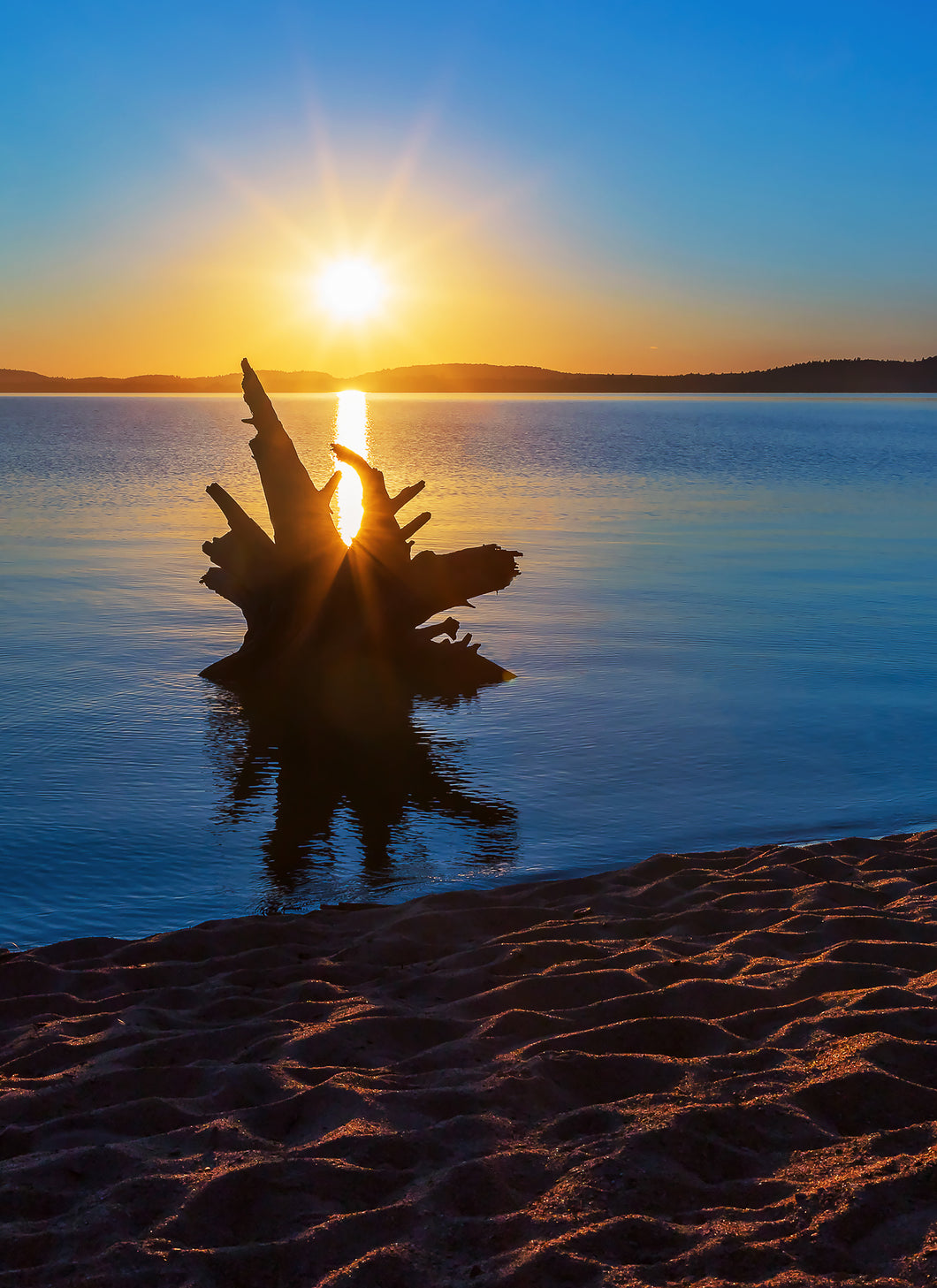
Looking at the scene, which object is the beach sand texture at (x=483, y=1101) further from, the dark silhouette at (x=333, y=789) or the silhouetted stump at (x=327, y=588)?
the silhouetted stump at (x=327, y=588)

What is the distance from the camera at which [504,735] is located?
13.1m

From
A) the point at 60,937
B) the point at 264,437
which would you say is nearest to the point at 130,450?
the point at 264,437

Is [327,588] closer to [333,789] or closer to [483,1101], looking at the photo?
[333,789]

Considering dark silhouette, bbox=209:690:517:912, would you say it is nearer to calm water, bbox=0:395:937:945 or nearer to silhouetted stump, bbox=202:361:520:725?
calm water, bbox=0:395:937:945

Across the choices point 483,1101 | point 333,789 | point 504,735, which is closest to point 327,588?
point 504,735

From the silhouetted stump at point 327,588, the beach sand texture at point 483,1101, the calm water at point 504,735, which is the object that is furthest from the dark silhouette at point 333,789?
the beach sand texture at point 483,1101

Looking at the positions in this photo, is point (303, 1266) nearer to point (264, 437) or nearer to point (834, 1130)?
point (834, 1130)

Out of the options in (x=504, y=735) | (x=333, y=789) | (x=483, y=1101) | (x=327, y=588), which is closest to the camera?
(x=483, y=1101)

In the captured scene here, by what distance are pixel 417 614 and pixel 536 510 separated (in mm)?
23209

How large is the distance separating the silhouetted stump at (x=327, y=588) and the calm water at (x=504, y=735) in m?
0.86

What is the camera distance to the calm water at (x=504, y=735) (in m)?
9.38

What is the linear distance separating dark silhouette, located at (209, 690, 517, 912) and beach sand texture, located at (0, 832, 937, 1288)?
2019mm

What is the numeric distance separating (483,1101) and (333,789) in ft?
22.1

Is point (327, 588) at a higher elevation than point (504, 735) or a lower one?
higher
